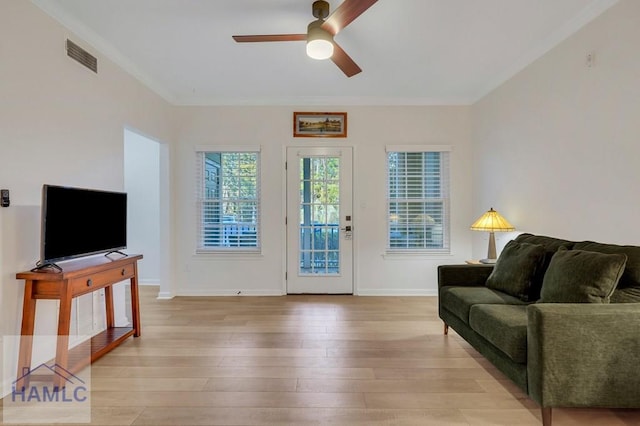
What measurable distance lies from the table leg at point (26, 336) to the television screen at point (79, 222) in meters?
0.27

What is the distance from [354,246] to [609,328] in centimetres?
308

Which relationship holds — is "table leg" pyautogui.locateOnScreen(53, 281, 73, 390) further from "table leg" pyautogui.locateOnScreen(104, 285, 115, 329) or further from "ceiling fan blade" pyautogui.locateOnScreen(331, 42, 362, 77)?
"ceiling fan blade" pyautogui.locateOnScreen(331, 42, 362, 77)

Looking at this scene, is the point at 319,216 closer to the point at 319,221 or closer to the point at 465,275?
the point at 319,221

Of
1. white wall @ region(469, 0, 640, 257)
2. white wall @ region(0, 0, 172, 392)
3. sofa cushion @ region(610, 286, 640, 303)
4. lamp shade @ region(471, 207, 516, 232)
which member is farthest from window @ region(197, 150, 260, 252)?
sofa cushion @ region(610, 286, 640, 303)

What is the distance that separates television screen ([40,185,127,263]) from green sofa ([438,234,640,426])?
301cm

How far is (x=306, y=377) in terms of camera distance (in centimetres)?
233

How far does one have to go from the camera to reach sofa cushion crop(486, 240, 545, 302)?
2.51 meters

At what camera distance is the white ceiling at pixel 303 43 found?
252 centimetres

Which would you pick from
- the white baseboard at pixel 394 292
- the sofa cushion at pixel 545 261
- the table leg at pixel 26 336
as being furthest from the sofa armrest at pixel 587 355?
the table leg at pixel 26 336

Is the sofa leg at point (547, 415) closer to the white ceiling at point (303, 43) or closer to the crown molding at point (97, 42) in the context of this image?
the white ceiling at point (303, 43)

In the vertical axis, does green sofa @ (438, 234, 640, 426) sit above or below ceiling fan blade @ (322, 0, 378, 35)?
below

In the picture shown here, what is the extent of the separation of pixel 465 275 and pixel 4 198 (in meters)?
3.65

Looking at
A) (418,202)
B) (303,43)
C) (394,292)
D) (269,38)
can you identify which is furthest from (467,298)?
(303,43)

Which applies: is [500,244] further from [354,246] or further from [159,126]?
[159,126]
